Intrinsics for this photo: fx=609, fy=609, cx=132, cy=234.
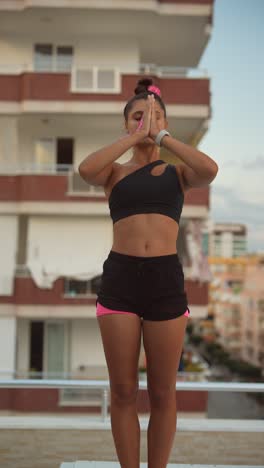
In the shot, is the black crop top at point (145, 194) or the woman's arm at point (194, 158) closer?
the woman's arm at point (194, 158)

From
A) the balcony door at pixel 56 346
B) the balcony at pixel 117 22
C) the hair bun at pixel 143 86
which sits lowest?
the balcony door at pixel 56 346

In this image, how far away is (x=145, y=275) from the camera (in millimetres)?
2148

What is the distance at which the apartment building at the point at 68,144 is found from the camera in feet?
33.8

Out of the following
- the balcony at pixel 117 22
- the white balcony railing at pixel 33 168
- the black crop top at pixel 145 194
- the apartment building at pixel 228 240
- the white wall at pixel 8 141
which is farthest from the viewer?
the apartment building at pixel 228 240

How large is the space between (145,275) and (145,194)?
0.30 metres

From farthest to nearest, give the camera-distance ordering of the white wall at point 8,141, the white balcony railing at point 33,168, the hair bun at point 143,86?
the white wall at point 8,141 → the white balcony railing at point 33,168 → the hair bun at point 143,86

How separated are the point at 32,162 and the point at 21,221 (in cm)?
111

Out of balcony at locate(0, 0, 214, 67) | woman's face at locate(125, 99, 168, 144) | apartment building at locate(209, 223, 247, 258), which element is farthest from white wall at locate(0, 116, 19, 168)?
apartment building at locate(209, 223, 247, 258)

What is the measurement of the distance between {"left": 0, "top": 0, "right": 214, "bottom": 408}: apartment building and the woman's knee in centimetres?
763

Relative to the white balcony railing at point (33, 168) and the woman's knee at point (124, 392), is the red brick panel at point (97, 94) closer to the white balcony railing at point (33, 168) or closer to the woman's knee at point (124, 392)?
the white balcony railing at point (33, 168)

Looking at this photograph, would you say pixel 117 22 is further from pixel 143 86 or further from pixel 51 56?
pixel 143 86

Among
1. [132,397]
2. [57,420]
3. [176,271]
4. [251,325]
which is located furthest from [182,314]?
[251,325]

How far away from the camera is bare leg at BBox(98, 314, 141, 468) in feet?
7.02

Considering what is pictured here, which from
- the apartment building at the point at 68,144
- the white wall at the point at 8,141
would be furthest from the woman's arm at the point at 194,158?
the white wall at the point at 8,141
